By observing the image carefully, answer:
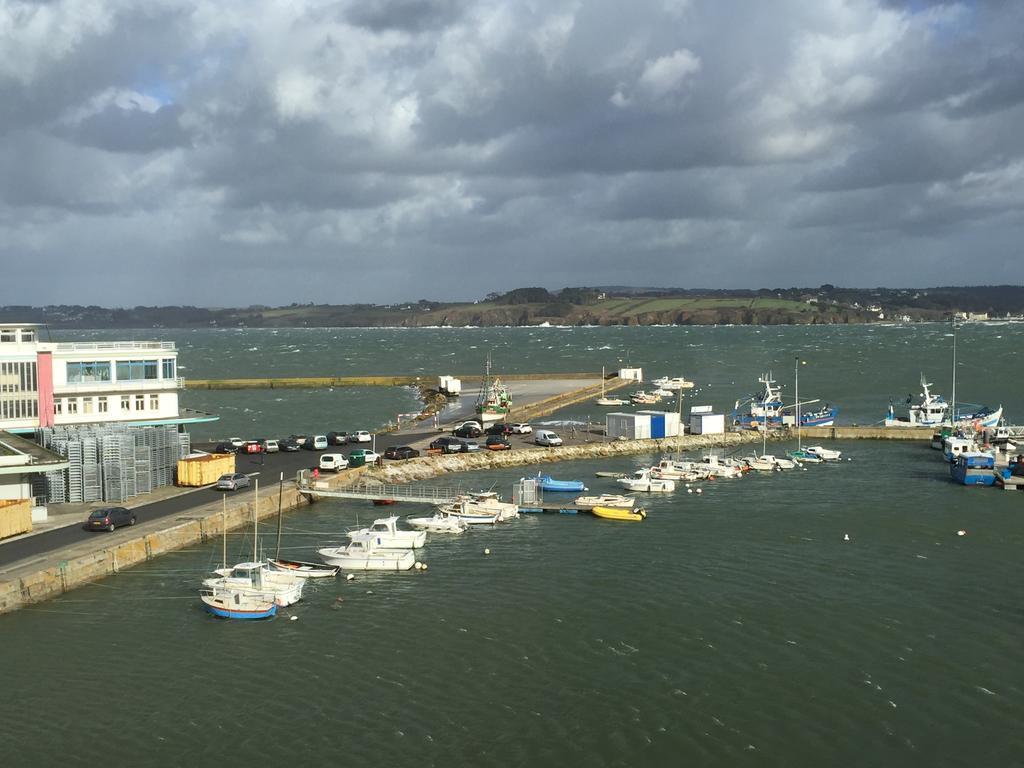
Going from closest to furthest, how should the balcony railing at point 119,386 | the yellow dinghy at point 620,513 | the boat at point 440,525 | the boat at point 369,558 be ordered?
the boat at point 369,558, the boat at point 440,525, the yellow dinghy at point 620,513, the balcony railing at point 119,386

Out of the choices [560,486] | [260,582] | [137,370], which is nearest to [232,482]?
[137,370]

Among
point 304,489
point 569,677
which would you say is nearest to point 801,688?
point 569,677

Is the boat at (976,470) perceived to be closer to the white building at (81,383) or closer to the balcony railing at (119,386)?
the white building at (81,383)

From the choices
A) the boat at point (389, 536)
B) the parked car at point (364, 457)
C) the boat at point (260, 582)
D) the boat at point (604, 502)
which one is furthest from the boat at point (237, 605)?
the parked car at point (364, 457)

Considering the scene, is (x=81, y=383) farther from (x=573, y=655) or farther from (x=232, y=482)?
(x=573, y=655)

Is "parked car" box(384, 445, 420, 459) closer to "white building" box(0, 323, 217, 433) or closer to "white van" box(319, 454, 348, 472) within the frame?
"white van" box(319, 454, 348, 472)

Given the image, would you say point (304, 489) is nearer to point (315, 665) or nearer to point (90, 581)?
point (90, 581)

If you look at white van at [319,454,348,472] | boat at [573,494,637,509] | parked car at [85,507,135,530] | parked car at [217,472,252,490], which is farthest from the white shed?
parked car at [85,507,135,530]
